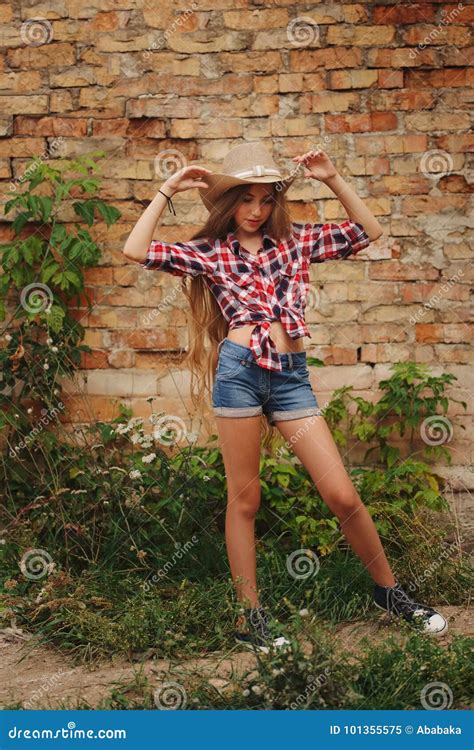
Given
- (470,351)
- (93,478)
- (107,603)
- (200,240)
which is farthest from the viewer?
(470,351)

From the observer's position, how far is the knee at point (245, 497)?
11.6 ft

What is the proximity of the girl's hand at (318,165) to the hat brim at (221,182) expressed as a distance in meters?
0.08

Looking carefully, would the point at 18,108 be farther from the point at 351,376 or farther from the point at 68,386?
the point at 351,376

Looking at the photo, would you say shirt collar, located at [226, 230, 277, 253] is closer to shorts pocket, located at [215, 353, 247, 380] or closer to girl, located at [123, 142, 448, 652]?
girl, located at [123, 142, 448, 652]

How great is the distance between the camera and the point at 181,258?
3.46m

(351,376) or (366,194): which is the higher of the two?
(366,194)

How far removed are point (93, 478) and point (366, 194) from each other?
2162mm

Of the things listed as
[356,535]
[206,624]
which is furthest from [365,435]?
[206,624]

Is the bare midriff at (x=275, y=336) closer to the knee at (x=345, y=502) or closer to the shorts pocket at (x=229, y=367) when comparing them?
the shorts pocket at (x=229, y=367)

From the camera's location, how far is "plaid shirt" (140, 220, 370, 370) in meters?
3.45

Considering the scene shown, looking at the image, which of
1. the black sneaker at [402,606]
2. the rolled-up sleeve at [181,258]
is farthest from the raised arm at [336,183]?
the black sneaker at [402,606]

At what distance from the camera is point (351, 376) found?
15.9 feet

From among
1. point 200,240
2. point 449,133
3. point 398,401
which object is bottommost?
point 398,401

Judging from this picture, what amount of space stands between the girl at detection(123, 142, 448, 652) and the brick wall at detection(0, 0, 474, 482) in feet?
4.08
